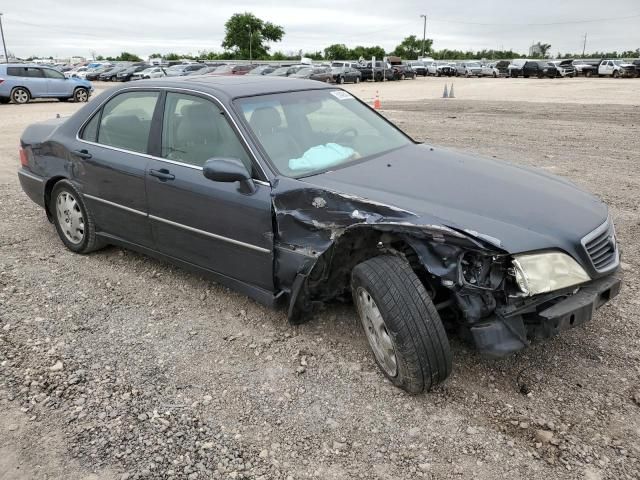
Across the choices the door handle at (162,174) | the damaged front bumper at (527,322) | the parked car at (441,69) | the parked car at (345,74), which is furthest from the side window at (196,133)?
the parked car at (441,69)

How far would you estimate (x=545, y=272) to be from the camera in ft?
8.93

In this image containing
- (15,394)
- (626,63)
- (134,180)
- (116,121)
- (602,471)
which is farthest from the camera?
(626,63)

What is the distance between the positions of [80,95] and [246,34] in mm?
65143

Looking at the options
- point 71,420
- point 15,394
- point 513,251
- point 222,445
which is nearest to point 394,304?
point 513,251

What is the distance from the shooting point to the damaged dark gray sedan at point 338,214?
2775 mm

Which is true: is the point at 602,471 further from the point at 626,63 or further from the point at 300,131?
the point at 626,63

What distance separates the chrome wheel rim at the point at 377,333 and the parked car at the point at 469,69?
56.2 meters

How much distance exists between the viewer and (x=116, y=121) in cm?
457

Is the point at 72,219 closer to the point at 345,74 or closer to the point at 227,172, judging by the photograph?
the point at 227,172

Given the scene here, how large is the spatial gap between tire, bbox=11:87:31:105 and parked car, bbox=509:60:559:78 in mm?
39680

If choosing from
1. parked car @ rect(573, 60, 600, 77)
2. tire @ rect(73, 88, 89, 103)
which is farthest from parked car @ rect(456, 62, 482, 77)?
tire @ rect(73, 88, 89, 103)

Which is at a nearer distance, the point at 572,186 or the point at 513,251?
the point at 513,251

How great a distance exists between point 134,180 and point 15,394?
5.71ft

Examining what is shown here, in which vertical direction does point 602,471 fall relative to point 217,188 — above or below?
below
